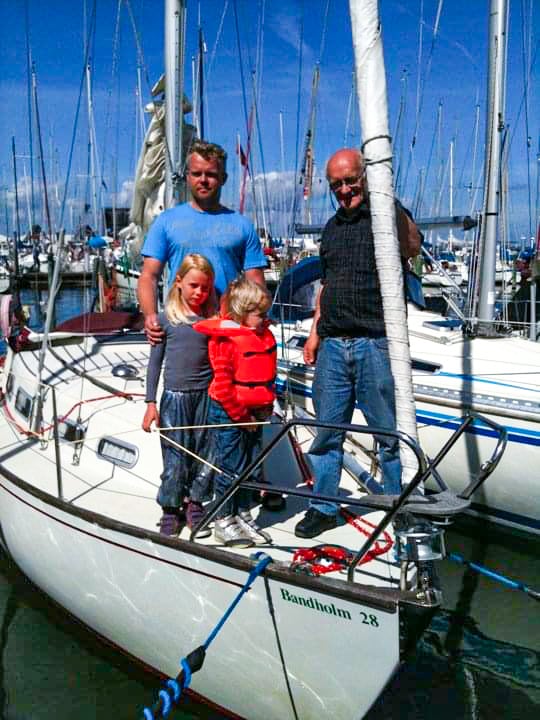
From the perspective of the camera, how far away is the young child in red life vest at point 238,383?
348 cm

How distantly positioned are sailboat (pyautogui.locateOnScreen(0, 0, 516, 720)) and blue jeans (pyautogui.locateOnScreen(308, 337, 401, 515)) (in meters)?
0.27

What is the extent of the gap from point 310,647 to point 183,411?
135cm

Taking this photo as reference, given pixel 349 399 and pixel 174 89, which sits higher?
pixel 174 89

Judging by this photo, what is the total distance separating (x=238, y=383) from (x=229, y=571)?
2.99 feet

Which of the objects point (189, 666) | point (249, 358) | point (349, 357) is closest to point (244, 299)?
point (249, 358)

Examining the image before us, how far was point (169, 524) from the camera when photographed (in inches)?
144

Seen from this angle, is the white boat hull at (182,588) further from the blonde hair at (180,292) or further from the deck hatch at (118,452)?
the blonde hair at (180,292)

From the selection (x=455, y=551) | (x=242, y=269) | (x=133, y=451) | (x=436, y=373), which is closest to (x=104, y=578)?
(x=133, y=451)

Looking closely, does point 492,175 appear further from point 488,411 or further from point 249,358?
point 249,358

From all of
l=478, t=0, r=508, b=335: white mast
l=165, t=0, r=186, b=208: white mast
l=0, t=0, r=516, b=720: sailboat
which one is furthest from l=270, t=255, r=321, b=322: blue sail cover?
l=0, t=0, r=516, b=720: sailboat

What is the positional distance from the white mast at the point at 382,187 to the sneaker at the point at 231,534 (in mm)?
903

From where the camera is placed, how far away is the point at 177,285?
3.70 meters

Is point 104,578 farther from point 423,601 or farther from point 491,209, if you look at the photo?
point 491,209

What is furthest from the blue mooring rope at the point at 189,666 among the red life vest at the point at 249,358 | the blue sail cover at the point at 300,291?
the blue sail cover at the point at 300,291
